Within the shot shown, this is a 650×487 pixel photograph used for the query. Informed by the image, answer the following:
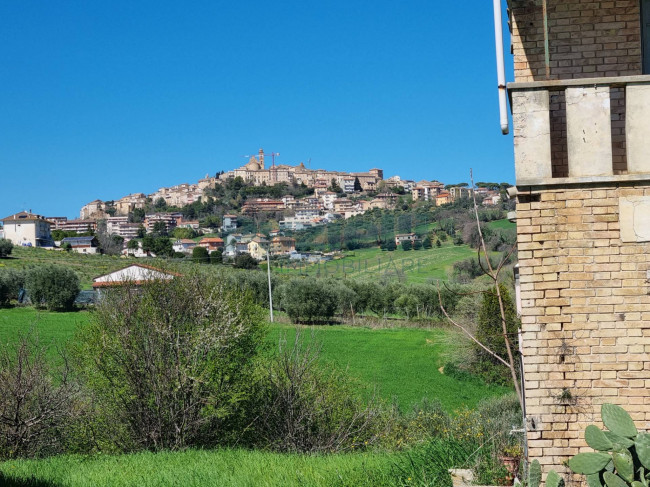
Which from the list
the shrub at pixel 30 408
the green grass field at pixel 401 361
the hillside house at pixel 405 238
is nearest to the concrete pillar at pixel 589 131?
the shrub at pixel 30 408

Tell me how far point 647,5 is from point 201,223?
19086cm

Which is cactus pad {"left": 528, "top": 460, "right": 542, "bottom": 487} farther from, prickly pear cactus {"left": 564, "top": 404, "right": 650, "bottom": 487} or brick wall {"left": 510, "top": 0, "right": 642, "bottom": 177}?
brick wall {"left": 510, "top": 0, "right": 642, "bottom": 177}

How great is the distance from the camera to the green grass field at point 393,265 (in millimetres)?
87125

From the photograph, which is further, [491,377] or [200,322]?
[491,377]

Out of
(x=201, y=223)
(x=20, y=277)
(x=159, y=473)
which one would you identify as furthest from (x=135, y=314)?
(x=201, y=223)

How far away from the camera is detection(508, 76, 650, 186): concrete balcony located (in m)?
5.64

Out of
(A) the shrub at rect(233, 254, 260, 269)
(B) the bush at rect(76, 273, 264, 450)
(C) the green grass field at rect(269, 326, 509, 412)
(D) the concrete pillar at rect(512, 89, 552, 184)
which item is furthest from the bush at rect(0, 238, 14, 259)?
(D) the concrete pillar at rect(512, 89, 552, 184)

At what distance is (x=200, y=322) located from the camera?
62.3 feet

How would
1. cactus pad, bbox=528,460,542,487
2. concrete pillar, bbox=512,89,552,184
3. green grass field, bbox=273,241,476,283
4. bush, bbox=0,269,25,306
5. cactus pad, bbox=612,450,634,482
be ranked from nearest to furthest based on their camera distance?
cactus pad, bbox=612,450,634,482, cactus pad, bbox=528,460,542,487, concrete pillar, bbox=512,89,552,184, bush, bbox=0,269,25,306, green grass field, bbox=273,241,476,283

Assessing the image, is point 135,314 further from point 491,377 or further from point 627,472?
point 491,377

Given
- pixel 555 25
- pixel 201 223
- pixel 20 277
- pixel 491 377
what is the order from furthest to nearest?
pixel 201 223, pixel 20 277, pixel 491 377, pixel 555 25

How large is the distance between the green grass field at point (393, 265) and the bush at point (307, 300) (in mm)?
18107

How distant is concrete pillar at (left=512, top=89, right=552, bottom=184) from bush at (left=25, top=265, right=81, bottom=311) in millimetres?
61246

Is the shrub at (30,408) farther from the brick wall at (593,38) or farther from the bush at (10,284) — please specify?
the bush at (10,284)
